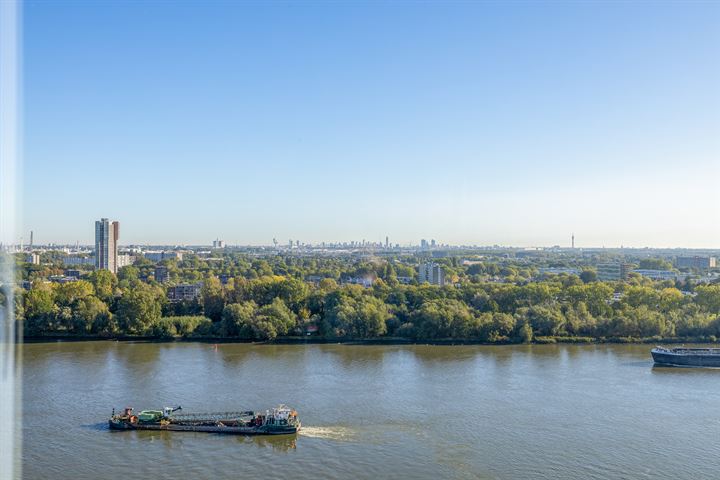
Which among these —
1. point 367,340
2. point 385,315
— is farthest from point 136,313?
point 385,315

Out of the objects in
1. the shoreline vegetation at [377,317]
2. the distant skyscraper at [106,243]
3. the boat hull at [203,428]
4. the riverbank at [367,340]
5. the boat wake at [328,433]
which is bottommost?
the boat hull at [203,428]

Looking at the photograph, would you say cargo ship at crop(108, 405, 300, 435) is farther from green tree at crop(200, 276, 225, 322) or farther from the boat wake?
green tree at crop(200, 276, 225, 322)

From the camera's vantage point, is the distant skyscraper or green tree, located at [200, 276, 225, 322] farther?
the distant skyscraper

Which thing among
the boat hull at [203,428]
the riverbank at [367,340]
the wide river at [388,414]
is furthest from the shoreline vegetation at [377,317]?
the boat hull at [203,428]

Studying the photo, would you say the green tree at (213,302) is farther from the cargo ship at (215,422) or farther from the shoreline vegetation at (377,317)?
the cargo ship at (215,422)

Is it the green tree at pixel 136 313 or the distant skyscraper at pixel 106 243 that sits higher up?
the distant skyscraper at pixel 106 243

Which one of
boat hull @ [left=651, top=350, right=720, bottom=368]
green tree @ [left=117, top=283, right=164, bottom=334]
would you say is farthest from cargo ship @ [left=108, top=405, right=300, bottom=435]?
boat hull @ [left=651, top=350, right=720, bottom=368]
